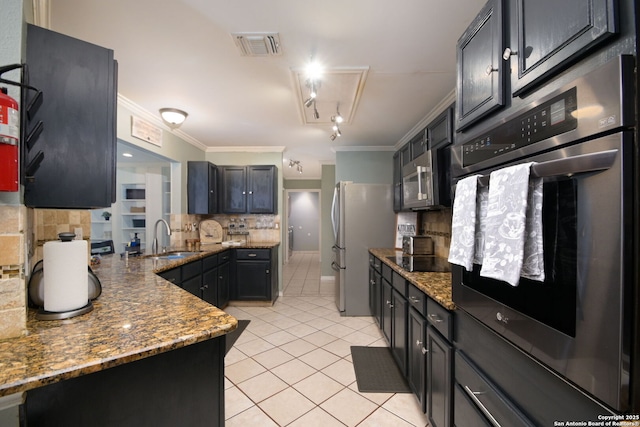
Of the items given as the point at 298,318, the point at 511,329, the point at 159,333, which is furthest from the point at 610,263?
the point at 298,318

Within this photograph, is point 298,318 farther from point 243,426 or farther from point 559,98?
A: point 559,98

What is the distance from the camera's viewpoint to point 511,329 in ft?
2.75

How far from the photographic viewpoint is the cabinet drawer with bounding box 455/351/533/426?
860mm

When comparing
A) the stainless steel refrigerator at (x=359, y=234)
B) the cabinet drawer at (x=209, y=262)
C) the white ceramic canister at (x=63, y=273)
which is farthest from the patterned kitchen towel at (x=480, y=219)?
the cabinet drawer at (x=209, y=262)

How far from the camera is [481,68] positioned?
1070 millimetres

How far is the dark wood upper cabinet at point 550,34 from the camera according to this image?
1.95 feet

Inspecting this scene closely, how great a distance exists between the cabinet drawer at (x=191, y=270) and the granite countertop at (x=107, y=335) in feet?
3.99

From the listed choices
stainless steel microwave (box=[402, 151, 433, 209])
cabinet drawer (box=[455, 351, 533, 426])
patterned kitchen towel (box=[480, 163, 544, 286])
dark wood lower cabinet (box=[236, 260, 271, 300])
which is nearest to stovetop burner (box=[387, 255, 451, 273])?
stainless steel microwave (box=[402, 151, 433, 209])

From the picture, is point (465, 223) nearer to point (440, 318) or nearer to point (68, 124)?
point (440, 318)

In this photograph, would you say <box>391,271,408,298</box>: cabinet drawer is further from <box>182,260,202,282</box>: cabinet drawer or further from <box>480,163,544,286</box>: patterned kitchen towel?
<box>182,260,202,282</box>: cabinet drawer

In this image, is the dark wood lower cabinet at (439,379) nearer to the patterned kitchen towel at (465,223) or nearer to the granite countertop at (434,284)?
the granite countertop at (434,284)

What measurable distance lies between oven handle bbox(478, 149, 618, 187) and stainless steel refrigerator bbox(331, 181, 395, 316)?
9.20 ft

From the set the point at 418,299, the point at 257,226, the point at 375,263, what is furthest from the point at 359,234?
the point at 257,226

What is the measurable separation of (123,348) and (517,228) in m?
1.24
